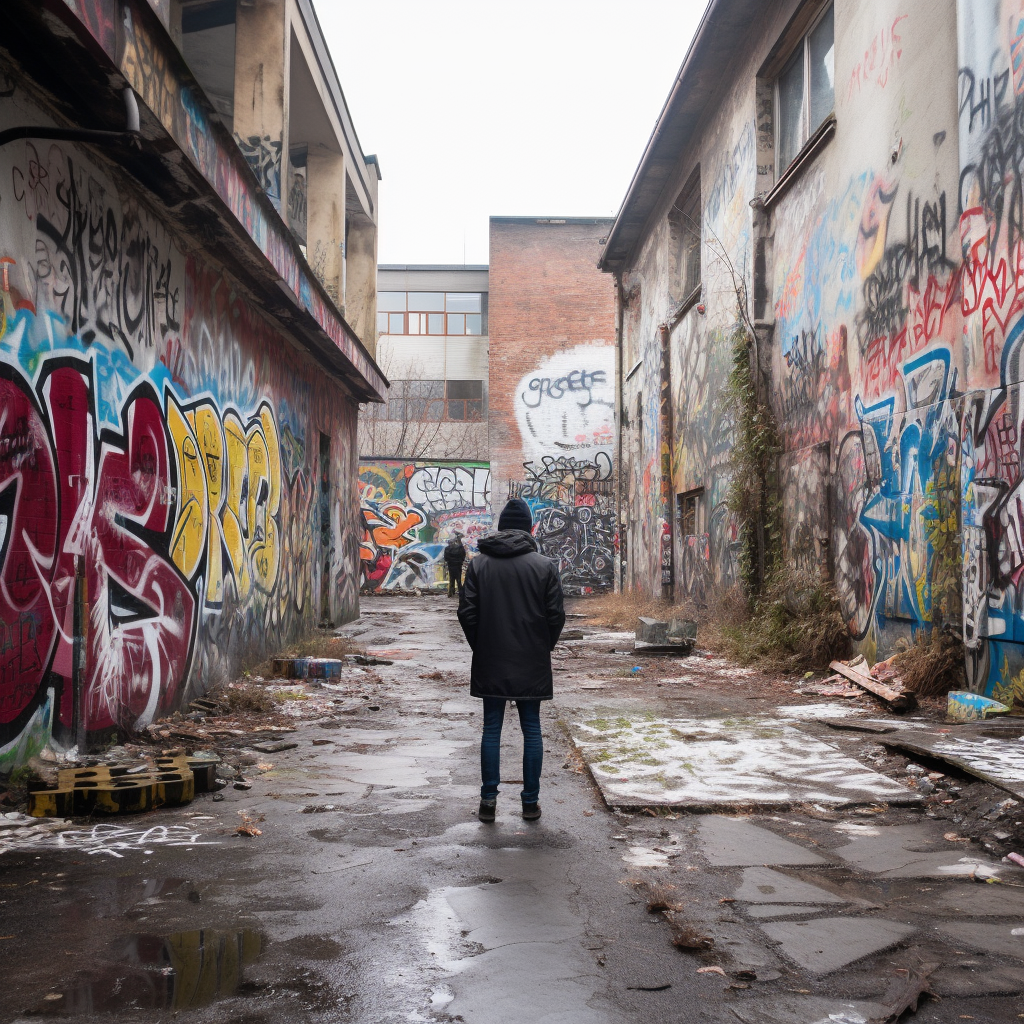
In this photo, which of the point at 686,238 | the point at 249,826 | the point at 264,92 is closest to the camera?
the point at 249,826

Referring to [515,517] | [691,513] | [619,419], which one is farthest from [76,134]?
[619,419]

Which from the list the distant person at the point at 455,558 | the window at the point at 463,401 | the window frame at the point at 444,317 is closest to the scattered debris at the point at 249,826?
the distant person at the point at 455,558

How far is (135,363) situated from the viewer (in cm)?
609

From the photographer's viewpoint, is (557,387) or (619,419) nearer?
(619,419)

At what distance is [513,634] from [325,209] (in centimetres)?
994

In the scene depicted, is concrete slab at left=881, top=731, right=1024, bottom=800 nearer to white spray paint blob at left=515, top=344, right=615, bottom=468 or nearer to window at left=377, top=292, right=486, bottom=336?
white spray paint blob at left=515, top=344, right=615, bottom=468

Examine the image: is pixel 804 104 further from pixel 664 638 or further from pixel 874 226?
pixel 664 638

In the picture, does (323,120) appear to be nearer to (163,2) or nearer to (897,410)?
(163,2)

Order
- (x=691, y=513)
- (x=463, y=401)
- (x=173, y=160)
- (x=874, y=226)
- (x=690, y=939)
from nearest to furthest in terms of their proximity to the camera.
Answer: (x=690, y=939), (x=173, y=160), (x=874, y=226), (x=691, y=513), (x=463, y=401)

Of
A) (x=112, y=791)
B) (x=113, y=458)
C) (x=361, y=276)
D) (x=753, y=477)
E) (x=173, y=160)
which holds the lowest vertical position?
(x=112, y=791)

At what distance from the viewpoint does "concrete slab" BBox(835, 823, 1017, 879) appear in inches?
144

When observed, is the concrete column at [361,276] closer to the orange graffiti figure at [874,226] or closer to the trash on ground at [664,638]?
the trash on ground at [664,638]

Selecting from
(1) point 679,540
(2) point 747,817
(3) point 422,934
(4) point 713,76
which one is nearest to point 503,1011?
(3) point 422,934

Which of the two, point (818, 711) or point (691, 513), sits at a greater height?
point (691, 513)
